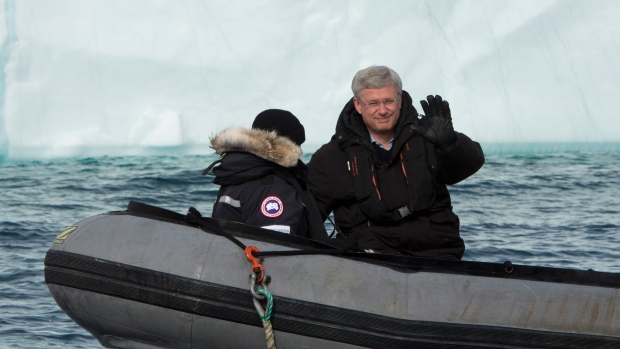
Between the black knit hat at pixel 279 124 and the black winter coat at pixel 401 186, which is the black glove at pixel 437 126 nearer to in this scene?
the black winter coat at pixel 401 186

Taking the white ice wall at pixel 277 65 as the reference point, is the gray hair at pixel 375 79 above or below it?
below

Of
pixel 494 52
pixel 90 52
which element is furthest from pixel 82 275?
pixel 494 52

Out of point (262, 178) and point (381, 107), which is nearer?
point (262, 178)

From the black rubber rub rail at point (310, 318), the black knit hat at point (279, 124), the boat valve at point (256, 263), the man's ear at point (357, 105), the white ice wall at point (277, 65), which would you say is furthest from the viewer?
the white ice wall at point (277, 65)

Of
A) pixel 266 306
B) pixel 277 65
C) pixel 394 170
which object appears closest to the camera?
pixel 266 306

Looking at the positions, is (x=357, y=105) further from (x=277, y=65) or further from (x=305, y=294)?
(x=277, y=65)

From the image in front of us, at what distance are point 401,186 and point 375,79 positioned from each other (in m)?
0.52

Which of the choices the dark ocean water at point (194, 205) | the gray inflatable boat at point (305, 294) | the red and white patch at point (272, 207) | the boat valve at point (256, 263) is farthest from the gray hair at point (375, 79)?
the dark ocean water at point (194, 205)

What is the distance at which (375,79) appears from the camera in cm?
426

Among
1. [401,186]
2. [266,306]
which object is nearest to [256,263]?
[266,306]

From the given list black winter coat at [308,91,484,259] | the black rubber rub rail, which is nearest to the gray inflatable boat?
the black rubber rub rail

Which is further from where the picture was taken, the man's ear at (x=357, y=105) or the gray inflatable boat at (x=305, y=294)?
the man's ear at (x=357, y=105)

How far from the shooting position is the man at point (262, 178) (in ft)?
13.4

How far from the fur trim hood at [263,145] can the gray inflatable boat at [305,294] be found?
1.11 ft
